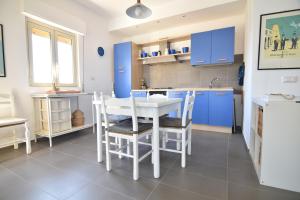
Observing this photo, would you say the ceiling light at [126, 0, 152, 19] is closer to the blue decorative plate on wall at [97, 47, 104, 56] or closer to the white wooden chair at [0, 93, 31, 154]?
the blue decorative plate on wall at [97, 47, 104, 56]

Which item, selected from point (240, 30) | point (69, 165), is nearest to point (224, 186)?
point (69, 165)

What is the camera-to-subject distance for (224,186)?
137cm

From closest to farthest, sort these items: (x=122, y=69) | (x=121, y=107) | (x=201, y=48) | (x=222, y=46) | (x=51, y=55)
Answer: (x=121, y=107) → (x=51, y=55) → (x=222, y=46) → (x=201, y=48) → (x=122, y=69)

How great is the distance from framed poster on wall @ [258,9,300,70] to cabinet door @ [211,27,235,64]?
105 centimetres

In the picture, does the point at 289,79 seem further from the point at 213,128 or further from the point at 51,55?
the point at 51,55

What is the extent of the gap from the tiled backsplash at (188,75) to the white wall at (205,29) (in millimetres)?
385

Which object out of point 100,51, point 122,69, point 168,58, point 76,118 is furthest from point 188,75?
point 76,118

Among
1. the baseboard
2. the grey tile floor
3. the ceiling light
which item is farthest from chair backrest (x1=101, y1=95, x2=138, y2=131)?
the baseboard

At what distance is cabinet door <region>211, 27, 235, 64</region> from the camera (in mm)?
3070

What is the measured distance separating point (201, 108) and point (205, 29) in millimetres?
1969

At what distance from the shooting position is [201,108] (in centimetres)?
324

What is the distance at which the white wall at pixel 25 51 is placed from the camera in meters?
2.35

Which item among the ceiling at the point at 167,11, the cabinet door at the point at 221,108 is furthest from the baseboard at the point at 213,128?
the ceiling at the point at 167,11

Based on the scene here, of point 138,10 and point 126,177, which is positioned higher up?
point 138,10
